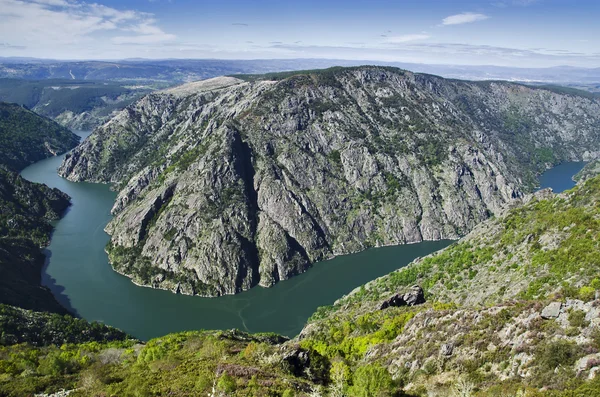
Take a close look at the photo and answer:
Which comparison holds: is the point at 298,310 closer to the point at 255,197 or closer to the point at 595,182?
the point at 255,197

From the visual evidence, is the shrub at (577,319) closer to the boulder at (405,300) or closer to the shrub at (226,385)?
the shrub at (226,385)

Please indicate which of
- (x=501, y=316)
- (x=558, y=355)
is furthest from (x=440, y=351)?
(x=558, y=355)

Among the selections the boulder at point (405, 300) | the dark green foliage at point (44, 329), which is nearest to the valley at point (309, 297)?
the dark green foliage at point (44, 329)

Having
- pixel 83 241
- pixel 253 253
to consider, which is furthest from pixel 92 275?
pixel 253 253

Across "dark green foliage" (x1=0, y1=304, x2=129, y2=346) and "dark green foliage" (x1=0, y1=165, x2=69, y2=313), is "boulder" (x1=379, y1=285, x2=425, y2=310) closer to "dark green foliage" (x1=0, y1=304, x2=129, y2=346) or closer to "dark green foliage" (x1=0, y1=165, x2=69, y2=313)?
"dark green foliage" (x1=0, y1=304, x2=129, y2=346)

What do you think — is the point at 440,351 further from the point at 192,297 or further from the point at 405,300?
the point at 192,297

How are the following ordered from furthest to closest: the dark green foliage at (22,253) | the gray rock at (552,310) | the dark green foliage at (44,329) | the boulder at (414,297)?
the dark green foliage at (22,253)
the dark green foliage at (44,329)
the boulder at (414,297)
the gray rock at (552,310)
